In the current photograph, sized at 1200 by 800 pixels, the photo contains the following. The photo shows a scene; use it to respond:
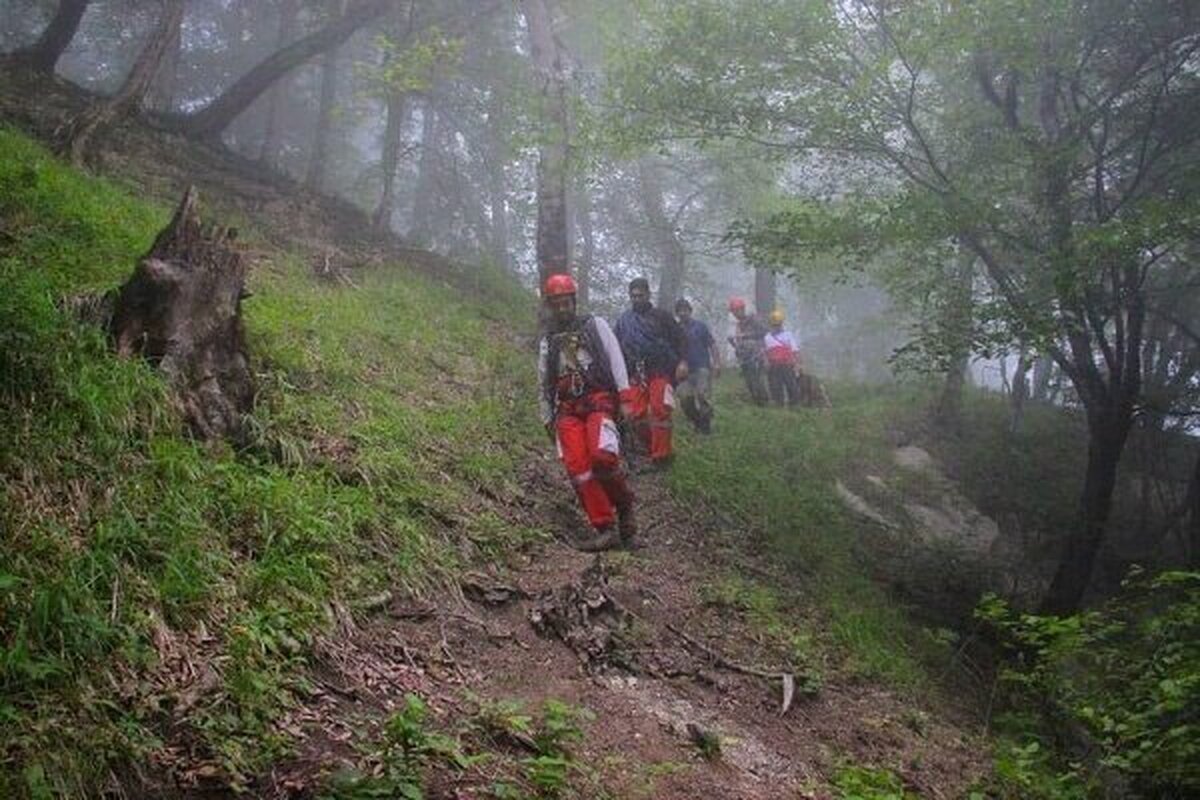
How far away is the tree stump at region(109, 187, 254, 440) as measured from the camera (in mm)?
5074

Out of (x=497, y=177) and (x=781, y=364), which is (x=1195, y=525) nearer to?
(x=781, y=364)

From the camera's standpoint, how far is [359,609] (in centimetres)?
434

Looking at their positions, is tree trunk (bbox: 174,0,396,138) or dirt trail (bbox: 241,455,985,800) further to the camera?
tree trunk (bbox: 174,0,396,138)

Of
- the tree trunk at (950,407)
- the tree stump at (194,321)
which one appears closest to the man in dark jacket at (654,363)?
the tree stump at (194,321)

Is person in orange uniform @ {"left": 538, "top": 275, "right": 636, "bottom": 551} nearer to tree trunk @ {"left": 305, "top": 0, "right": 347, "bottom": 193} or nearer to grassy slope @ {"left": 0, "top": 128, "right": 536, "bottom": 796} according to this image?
grassy slope @ {"left": 0, "top": 128, "right": 536, "bottom": 796}

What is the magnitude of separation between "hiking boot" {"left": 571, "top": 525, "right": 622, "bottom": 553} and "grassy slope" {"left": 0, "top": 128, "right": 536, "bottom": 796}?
47cm

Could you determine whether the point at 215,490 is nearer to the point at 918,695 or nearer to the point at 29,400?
the point at 29,400

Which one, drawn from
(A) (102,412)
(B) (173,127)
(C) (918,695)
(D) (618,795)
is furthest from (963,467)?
(B) (173,127)

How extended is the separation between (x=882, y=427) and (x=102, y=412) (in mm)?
13104

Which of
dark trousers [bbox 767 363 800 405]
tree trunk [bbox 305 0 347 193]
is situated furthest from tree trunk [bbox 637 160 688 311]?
tree trunk [bbox 305 0 347 193]

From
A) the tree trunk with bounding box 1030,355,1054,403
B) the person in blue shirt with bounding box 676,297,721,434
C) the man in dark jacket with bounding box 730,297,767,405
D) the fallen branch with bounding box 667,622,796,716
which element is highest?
the tree trunk with bounding box 1030,355,1054,403

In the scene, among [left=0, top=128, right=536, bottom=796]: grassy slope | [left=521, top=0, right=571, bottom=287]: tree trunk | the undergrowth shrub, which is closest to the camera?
[left=0, top=128, right=536, bottom=796]: grassy slope

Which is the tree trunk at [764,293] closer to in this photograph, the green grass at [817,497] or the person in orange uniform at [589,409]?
the green grass at [817,497]

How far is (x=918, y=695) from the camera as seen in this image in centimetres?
621
